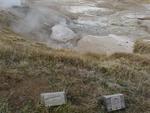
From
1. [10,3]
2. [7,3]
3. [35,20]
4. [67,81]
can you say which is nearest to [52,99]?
[67,81]

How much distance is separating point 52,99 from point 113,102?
989mm

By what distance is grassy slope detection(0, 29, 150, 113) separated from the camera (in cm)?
559

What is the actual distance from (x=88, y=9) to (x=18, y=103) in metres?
18.9

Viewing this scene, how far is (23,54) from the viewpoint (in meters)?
7.01

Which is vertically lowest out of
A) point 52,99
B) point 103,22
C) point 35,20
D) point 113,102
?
point 103,22

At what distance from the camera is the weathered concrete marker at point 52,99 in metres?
5.49

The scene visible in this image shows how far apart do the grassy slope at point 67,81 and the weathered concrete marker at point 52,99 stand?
80 millimetres

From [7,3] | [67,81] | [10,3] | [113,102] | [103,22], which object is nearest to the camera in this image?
[113,102]

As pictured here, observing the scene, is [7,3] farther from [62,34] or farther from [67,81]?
[67,81]

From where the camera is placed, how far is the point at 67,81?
20.4ft

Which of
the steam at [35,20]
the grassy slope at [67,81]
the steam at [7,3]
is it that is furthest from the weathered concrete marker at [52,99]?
the steam at [7,3]

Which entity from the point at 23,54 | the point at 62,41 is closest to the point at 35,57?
the point at 23,54

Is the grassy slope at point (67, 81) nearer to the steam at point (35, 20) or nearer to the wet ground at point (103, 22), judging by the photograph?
the wet ground at point (103, 22)

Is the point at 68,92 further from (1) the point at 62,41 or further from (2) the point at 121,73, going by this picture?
(1) the point at 62,41
